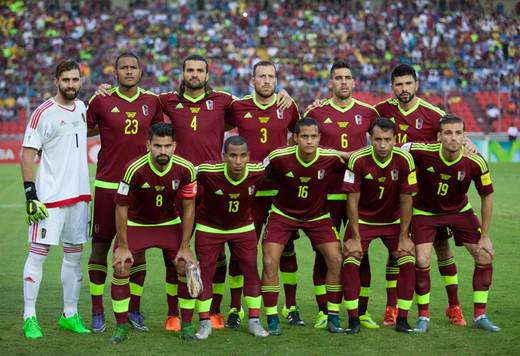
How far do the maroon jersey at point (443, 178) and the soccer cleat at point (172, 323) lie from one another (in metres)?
2.51

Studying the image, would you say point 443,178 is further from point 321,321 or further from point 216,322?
point 216,322

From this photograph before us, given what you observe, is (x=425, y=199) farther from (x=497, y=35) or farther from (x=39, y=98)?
(x=497, y=35)

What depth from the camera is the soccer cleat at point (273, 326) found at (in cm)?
828

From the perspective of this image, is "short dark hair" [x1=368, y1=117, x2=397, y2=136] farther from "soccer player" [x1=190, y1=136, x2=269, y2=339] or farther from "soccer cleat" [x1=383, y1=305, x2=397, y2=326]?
"soccer cleat" [x1=383, y1=305, x2=397, y2=326]

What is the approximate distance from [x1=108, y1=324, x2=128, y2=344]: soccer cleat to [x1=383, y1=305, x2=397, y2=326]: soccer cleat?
2.46 meters

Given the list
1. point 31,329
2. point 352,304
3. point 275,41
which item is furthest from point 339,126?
point 275,41

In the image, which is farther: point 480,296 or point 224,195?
point 480,296

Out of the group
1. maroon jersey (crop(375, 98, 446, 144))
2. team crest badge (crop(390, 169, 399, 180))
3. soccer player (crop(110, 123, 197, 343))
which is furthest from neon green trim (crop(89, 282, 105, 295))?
maroon jersey (crop(375, 98, 446, 144))

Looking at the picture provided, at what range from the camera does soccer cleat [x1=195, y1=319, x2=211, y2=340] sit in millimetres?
8133

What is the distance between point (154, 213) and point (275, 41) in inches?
1243

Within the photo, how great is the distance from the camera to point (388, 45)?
39.3 metres

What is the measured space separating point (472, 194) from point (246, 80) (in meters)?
15.7

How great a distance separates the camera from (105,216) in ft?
28.2

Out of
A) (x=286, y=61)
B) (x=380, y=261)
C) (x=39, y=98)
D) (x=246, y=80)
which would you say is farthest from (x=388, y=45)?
(x=380, y=261)
